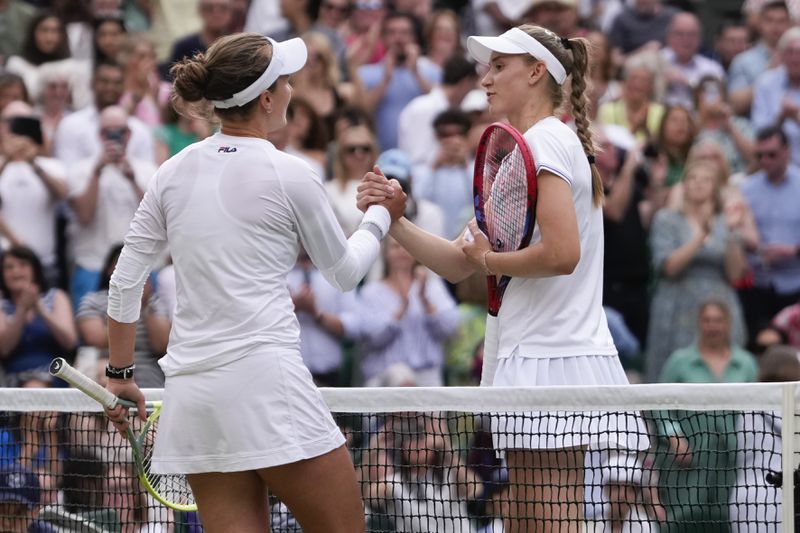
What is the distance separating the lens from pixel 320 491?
164 inches

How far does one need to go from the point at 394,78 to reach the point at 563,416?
5849 millimetres

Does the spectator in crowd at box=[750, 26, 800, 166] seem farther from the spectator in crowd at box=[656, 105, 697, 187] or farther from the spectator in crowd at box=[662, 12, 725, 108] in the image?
the spectator in crowd at box=[656, 105, 697, 187]

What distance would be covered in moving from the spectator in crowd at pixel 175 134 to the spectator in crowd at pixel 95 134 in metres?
0.06

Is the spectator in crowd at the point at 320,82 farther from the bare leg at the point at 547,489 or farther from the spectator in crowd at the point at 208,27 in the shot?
the bare leg at the point at 547,489

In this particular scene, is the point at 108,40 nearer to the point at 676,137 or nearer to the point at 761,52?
the point at 676,137

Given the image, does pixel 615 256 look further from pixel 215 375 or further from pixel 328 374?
pixel 215 375

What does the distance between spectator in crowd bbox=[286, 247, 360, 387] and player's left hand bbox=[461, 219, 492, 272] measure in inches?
136

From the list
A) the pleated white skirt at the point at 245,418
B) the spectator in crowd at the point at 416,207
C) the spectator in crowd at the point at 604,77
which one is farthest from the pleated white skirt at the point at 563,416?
the spectator in crowd at the point at 604,77

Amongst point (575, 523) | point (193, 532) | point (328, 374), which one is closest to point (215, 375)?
point (575, 523)

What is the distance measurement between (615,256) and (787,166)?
136 centimetres

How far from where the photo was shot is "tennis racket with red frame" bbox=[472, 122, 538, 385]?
4.54 metres

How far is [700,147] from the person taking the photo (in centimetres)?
934

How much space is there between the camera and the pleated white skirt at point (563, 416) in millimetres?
4633

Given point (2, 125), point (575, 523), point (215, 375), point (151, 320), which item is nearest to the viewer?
point (215, 375)
